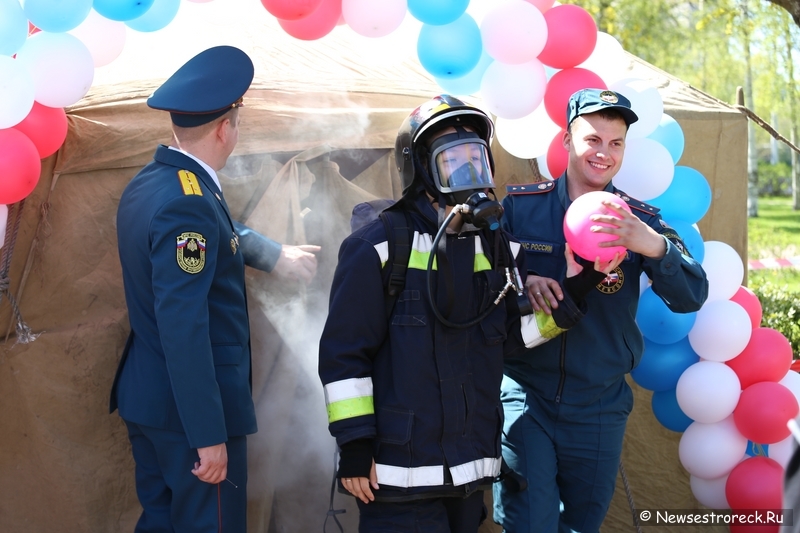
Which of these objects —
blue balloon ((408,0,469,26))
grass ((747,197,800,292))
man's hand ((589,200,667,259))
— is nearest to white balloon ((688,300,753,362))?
man's hand ((589,200,667,259))

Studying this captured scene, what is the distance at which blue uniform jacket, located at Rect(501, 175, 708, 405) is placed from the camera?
3025mm

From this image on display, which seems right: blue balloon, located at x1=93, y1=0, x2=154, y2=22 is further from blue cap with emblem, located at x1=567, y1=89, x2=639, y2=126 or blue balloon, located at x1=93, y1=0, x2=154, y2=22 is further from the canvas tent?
blue cap with emblem, located at x1=567, y1=89, x2=639, y2=126

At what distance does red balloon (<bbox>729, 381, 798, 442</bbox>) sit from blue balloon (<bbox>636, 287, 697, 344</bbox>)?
439mm

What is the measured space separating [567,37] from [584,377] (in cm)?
152

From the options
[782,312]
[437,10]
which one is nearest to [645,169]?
[437,10]

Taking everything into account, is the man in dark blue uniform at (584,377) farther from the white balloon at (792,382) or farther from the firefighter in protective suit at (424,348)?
the white balloon at (792,382)

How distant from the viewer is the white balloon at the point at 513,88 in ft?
11.6

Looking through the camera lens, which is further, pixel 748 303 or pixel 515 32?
pixel 748 303

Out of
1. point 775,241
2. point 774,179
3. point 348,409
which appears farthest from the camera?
point 774,179

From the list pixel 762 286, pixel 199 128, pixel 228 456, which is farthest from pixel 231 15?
pixel 762 286

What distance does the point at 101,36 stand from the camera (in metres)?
3.39

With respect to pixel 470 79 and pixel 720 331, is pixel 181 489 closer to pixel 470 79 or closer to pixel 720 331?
pixel 470 79

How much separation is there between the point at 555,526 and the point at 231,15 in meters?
3.22

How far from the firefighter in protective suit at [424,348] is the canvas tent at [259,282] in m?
1.30
